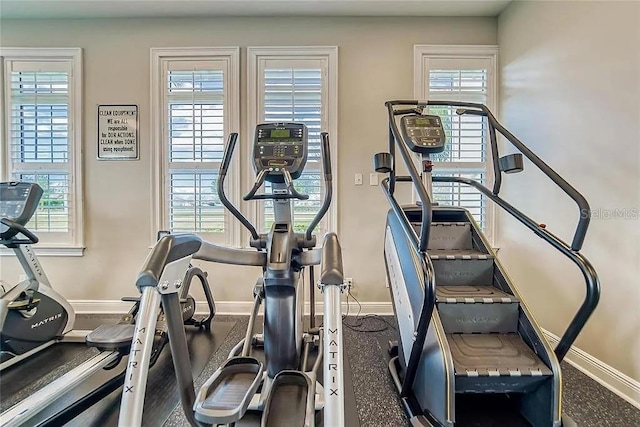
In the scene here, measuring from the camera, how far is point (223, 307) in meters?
3.10

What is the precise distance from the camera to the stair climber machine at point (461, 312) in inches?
54.8

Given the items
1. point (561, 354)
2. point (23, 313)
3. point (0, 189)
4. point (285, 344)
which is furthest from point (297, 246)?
point (0, 189)

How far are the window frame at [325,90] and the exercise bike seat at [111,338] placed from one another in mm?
1447

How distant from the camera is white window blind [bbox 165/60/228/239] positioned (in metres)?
3.08

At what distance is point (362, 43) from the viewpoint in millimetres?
3062

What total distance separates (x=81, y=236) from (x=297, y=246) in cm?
258

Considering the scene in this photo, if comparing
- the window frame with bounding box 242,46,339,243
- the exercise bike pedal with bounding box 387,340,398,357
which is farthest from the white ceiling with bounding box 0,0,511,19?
the exercise bike pedal with bounding box 387,340,398,357

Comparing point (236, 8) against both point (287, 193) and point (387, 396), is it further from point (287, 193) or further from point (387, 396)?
point (387, 396)

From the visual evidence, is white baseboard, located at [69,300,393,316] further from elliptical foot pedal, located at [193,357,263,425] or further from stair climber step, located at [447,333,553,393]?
elliptical foot pedal, located at [193,357,263,425]

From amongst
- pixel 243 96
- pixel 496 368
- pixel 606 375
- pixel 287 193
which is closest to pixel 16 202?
pixel 243 96

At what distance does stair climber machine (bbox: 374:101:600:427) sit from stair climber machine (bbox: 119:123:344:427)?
1.58ft

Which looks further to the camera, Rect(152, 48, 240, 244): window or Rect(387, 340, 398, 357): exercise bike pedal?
Rect(152, 48, 240, 244): window

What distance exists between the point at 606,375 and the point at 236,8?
3.97 meters

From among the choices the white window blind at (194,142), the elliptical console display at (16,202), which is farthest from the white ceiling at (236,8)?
the elliptical console display at (16,202)
